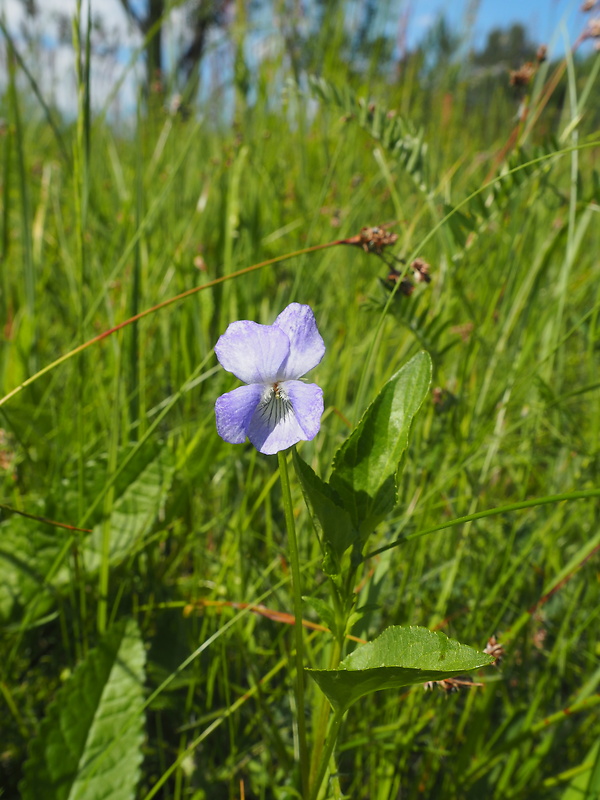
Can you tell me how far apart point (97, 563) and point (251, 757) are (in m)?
0.41

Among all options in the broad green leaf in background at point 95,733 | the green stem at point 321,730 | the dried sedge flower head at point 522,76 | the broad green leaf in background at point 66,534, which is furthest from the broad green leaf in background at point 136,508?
the dried sedge flower head at point 522,76

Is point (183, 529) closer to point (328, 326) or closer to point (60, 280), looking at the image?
point (328, 326)

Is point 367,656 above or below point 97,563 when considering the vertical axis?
below

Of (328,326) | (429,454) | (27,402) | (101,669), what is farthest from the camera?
(328,326)

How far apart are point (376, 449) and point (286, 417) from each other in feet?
0.40

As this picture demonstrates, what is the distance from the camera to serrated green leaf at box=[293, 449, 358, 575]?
0.60m

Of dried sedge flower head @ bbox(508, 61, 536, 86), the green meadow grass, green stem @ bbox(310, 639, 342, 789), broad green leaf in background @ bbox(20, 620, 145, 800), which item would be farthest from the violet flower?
dried sedge flower head @ bbox(508, 61, 536, 86)

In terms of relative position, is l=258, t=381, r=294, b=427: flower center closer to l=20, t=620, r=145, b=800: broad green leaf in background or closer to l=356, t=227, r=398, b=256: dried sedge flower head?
l=356, t=227, r=398, b=256: dried sedge flower head

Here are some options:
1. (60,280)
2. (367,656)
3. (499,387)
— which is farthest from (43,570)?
(60,280)

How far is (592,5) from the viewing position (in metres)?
1.28

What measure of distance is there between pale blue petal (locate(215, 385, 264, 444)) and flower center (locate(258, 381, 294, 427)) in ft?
0.06

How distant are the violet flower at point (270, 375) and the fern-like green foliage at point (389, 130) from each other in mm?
555

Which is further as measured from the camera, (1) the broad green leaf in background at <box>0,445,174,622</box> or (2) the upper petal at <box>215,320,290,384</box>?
(1) the broad green leaf in background at <box>0,445,174,622</box>

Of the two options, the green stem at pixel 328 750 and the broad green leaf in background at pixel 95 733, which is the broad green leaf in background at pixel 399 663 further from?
the broad green leaf in background at pixel 95 733
